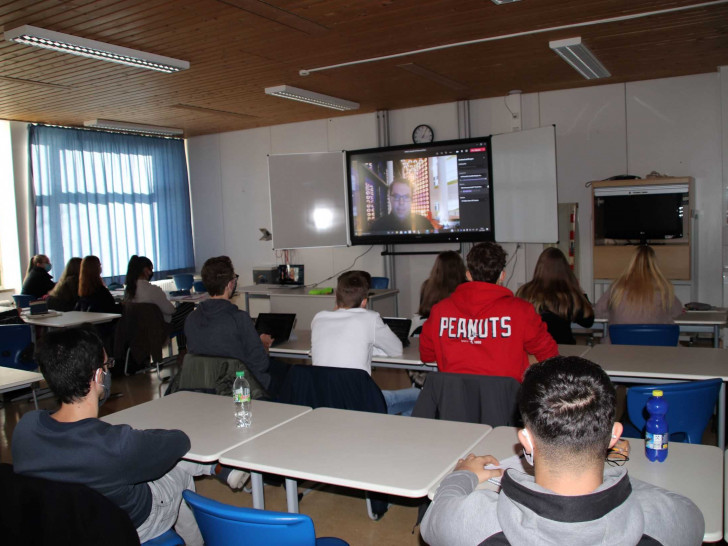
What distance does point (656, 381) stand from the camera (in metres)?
3.32

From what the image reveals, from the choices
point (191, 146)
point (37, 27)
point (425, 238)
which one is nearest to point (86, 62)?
point (37, 27)

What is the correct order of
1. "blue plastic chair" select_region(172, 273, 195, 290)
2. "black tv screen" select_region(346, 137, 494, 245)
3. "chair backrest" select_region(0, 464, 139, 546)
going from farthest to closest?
"blue plastic chair" select_region(172, 273, 195, 290), "black tv screen" select_region(346, 137, 494, 245), "chair backrest" select_region(0, 464, 139, 546)

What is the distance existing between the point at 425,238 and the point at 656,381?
4.74 metres

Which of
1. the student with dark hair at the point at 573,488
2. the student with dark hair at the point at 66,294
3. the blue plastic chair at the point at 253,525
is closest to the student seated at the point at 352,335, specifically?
the blue plastic chair at the point at 253,525

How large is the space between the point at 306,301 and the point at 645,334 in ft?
14.2

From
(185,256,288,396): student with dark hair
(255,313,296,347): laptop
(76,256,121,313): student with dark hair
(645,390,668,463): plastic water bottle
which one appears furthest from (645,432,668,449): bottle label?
(76,256,121,313): student with dark hair

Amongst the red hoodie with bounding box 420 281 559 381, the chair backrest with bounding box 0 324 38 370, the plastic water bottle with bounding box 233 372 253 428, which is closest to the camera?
the plastic water bottle with bounding box 233 372 253 428

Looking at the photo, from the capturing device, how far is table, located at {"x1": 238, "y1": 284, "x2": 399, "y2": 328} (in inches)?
284

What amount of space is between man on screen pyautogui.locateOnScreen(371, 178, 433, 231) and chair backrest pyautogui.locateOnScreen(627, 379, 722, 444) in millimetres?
5226

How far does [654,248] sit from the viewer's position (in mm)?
6578

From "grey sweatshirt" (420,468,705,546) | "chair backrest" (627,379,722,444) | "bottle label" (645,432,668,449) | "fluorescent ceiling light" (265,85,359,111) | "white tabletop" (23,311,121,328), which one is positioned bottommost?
"chair backrest" (627,379,722,444)

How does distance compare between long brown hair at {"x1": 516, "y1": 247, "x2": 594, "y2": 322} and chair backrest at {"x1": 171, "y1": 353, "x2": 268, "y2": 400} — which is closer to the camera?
chair backrest at {"x1": 171, "y1": 353, "x2": 268, "y2": 400}

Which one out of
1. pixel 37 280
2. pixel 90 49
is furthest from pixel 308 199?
pixel 90 49

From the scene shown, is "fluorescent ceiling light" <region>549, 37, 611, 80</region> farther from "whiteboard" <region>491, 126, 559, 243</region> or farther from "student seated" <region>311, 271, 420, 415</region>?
"student seated" <region>311, 271, 420, 415</region>
